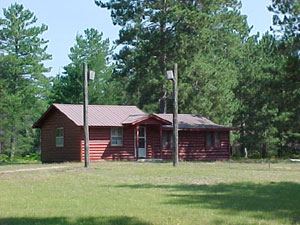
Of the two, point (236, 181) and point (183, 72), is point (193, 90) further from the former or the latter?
point (236, 181)

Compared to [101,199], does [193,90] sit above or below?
above

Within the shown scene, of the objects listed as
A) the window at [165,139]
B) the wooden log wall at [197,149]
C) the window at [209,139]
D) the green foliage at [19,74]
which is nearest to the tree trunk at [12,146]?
the green foliage at [19,74]

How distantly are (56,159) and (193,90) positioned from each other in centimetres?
1360

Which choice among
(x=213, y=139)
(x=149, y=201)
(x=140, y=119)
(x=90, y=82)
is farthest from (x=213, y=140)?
(x=149, y=201)

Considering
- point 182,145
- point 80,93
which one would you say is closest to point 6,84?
point 80,93

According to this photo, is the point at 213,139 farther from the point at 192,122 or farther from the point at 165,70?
the point at 165,70

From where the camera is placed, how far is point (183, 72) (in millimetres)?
42531

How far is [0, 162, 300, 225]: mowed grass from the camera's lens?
34.3ft

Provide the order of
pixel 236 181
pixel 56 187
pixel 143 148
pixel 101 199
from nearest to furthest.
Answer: pixel 101 199 → pixel 56 187 → pixel 236 181 → pixel 143 148

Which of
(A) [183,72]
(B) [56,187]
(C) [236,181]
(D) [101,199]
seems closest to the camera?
(D) [101,199]

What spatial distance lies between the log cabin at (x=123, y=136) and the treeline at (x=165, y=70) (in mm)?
5223

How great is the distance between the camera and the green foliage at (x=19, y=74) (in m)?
51.3

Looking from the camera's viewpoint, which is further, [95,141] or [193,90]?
[193,90]

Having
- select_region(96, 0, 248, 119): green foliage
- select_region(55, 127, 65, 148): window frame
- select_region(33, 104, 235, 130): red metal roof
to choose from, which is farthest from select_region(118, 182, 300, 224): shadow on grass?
select_region(96, 0, 248, 119): green foliage
